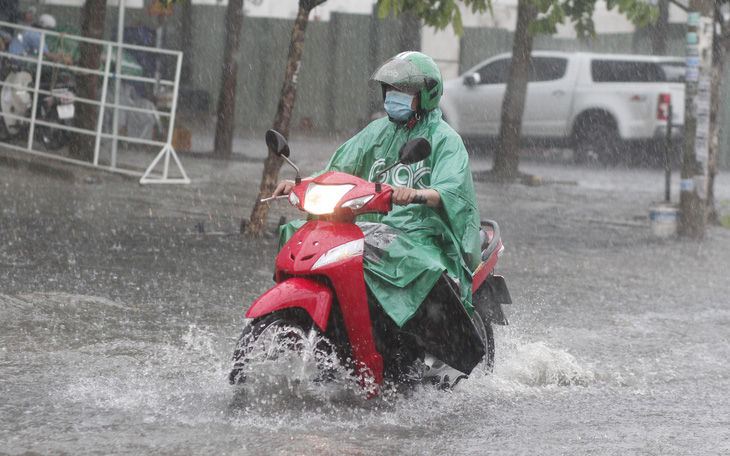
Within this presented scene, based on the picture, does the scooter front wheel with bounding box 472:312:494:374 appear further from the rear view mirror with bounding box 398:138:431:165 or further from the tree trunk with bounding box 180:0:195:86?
the tree trunk with bounding box 180:0:195:86

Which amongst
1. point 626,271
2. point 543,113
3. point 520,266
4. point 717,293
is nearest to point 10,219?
point 520,266

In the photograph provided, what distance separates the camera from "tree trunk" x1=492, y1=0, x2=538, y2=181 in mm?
16656

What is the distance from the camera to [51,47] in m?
17.0

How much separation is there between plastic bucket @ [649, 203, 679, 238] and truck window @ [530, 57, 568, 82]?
360 inches

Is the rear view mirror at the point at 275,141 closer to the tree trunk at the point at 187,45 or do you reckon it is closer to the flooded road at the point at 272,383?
the flooded road at the point at 272,383

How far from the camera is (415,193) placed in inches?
189

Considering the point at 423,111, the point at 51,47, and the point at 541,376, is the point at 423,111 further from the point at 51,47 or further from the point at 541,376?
the point at 51,47

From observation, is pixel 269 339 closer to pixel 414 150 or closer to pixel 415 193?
pixel 415 193

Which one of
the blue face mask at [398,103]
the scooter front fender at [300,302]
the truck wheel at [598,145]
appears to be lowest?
the scooter front fender at [300,302]

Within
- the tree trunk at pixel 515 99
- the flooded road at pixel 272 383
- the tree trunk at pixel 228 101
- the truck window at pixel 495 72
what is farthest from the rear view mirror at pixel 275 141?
the truck window at pixel 495 72

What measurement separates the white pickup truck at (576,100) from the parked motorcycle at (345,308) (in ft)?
52.6

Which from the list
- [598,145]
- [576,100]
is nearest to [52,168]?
[576,100]

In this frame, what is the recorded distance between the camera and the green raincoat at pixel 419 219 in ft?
16.1

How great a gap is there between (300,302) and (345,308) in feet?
0.72
